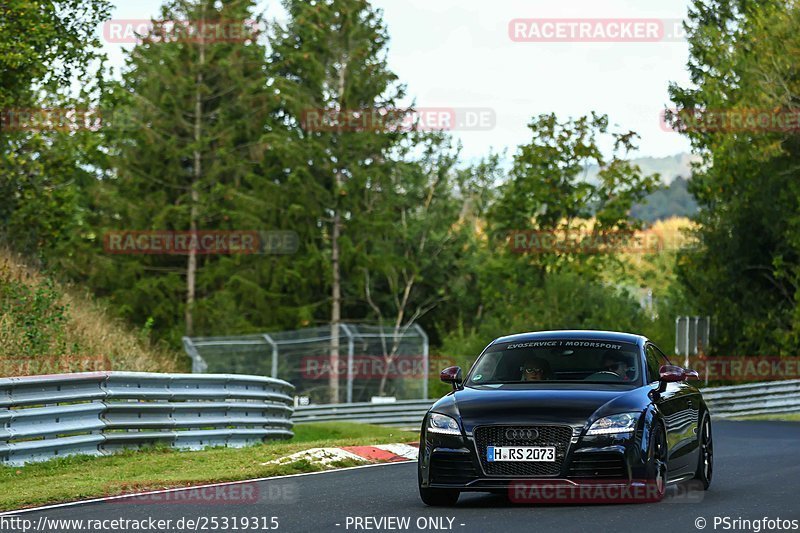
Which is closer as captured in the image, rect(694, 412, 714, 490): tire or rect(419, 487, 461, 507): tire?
rect(419, 487, 461, 507): tire

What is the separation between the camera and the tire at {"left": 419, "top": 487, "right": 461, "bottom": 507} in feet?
37.5

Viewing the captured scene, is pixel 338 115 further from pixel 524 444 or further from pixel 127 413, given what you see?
pixel 524 444

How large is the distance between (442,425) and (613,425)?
1395 millimetres

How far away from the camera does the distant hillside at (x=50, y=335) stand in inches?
838

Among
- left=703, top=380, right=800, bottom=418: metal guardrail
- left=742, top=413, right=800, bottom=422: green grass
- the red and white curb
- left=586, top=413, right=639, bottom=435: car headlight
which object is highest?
left=586, top=413, right=639, bottom=435: car headlight

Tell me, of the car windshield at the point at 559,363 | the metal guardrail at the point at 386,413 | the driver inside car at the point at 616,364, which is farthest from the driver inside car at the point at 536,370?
the metal guardrail at the point at 386,413

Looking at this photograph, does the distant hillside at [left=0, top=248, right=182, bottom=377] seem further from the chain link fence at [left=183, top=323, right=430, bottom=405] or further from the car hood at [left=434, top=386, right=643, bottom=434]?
the car hood at [left=434, top=386, right=643, bottom=434]

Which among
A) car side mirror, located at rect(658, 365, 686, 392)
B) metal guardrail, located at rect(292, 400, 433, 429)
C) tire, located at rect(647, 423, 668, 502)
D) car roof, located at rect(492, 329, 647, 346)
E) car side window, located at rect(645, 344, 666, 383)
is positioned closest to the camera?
tire, located at rect(647, 423, 668, 502)

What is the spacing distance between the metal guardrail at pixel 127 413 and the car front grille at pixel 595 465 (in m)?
7.03

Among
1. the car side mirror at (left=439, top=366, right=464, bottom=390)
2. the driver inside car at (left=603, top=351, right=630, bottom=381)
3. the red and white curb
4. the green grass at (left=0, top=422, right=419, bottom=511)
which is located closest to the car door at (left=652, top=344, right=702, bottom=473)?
the driver inside car at (left=603, top=351, right=630, bottom=381)

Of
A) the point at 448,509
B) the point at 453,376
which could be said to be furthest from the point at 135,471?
the point at 448,509

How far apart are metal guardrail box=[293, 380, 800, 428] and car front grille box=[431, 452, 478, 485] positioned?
22010 millimetres

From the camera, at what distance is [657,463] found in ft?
37.2

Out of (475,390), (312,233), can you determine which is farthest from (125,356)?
(312,233)
